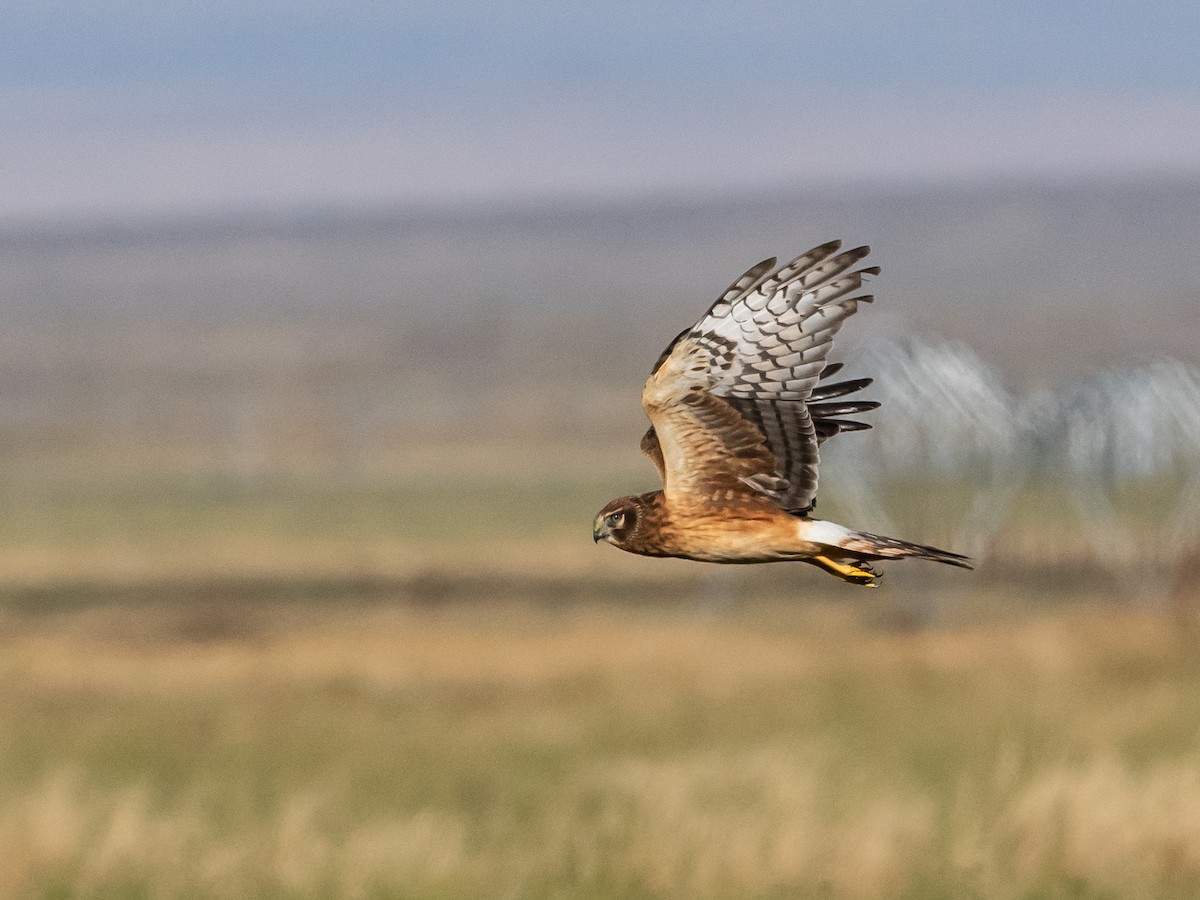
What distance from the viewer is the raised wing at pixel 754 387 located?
5.77 metres

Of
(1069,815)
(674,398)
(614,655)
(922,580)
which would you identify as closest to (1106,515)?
(922,580)

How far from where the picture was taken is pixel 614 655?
41938mm

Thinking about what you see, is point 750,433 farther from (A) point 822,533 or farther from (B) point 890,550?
(B) point 890,550

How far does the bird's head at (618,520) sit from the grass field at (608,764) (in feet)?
63.4

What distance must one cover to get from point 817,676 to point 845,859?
11620 mm

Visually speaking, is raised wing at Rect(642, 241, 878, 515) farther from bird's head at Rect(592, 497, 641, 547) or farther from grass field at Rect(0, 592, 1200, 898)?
grass field at Rect(0, 592, 1200, 898)

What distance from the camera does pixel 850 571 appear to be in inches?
220

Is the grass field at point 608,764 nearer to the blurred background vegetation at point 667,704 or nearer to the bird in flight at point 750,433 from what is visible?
the blurred background vegetation at point 667,704

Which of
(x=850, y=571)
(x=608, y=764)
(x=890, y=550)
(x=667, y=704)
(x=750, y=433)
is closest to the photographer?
(x=890, y=550)

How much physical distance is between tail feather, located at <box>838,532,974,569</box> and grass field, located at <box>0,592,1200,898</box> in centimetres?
1968

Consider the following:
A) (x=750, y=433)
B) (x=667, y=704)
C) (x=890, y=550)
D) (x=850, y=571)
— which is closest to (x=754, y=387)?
(x=750, y=433)

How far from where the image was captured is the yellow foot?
5.56 meters

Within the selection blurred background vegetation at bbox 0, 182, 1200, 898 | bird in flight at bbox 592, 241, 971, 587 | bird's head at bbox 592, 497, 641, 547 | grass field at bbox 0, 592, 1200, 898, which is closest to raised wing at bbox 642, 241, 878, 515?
bird in flight at bbox 592, 241, 971, 587

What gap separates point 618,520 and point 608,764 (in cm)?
2586
